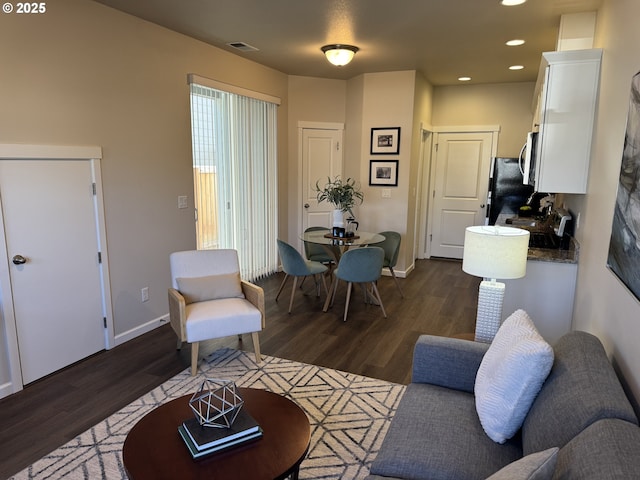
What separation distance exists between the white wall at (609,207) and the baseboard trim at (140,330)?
11.6 feet

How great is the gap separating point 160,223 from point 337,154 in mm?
3039

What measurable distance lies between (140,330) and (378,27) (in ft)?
11.6

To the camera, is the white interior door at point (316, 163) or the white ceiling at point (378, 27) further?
the white interior door at point (316, 163)

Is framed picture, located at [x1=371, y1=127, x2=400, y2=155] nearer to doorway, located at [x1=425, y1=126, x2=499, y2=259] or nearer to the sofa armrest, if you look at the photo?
doorway, located at [x1=425, y1=126, x2=499, y2=259]

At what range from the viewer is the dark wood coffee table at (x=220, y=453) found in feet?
5.16

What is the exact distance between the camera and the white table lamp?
231 centimetres

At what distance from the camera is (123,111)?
360 centimetres

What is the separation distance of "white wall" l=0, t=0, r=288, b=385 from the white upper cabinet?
3228 mm

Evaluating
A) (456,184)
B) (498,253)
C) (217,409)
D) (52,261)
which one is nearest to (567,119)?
(498,253)

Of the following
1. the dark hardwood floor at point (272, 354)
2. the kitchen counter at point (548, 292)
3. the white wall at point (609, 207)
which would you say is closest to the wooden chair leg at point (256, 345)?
the dark hardwood floor at point (272, 354)

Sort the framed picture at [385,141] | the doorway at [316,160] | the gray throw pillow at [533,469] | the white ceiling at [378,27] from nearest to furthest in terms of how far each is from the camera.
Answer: the gray throw pillow at [533,469] < the white ceiling at [378,27] < the framed picture at [385,141] < the doorway at [316,160]

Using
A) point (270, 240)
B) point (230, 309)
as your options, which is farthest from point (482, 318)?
point (270, 240)

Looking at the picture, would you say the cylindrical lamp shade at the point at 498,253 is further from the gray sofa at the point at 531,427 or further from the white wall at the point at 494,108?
the white wall at the point at 494,108

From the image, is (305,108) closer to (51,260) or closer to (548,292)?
(51,260)
